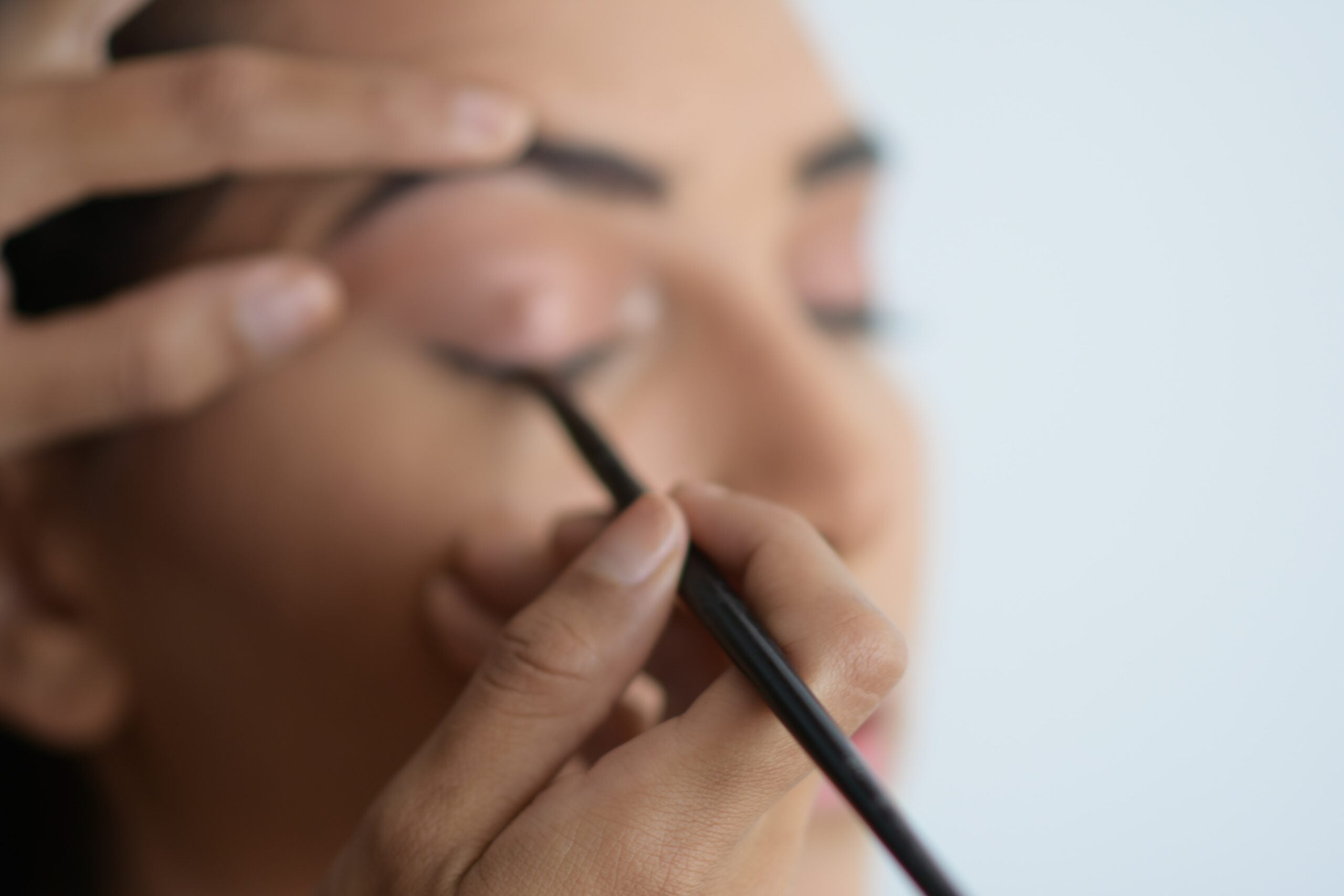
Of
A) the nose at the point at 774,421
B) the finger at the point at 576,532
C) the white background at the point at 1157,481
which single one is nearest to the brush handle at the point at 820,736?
the finger at the point at 576,532

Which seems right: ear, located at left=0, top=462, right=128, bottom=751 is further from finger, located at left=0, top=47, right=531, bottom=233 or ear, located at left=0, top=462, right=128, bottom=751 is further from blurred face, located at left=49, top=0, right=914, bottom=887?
finger, located at left=0, top=47, right=531, bottom=233

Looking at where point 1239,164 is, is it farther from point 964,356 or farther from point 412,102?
point 412,102

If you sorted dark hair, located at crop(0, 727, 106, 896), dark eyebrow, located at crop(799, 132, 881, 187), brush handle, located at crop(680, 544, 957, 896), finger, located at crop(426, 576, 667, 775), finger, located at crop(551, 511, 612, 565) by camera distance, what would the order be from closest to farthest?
brush handle, located at crop(680, 544, 957, 896)
finger, located at crop(551, 511, 612, 565)
finger, located at crop(426, 576, 667, 775)
dark eyebrow, located at crop(799, 132, 881, 187)
dark hair, located at crop(0, 727, 106, 896)

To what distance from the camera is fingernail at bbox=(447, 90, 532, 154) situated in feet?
2.60

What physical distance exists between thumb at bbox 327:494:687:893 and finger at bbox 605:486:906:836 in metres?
0.05

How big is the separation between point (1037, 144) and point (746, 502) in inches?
28.0

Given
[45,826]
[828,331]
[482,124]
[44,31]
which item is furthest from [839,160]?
[45,826]

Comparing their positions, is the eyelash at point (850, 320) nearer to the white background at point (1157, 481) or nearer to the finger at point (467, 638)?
the white background at point (1157, 481)

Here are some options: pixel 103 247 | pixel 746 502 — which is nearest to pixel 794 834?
pixel 746 502

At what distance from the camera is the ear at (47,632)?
0.95 metres

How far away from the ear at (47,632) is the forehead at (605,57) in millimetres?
462

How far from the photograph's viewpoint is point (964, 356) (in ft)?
3.81

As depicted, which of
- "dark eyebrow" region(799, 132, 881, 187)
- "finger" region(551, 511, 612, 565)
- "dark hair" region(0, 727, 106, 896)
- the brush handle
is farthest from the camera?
"dark hair" region(0, 727, 106, 896)

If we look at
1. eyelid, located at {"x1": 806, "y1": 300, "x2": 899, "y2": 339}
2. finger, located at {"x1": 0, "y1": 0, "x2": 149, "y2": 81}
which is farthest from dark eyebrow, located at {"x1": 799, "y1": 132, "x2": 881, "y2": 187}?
finger, located at {"x1": 0, "y1": 0, "x2": 149, "y2": 81}
